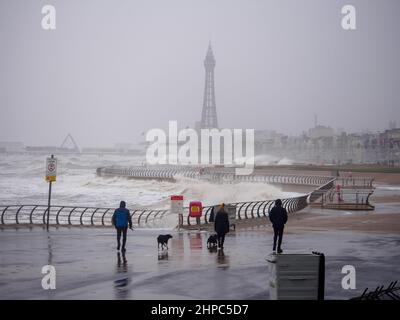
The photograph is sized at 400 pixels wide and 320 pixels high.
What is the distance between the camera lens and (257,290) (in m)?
12.1

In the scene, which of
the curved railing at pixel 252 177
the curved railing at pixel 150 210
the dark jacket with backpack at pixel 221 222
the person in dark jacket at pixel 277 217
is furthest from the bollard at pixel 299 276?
the curved railing at pixel 252 177

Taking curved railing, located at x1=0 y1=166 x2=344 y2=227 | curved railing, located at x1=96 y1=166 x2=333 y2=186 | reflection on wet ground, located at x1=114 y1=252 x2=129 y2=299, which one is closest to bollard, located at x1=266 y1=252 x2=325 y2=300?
reflection on wet ground, located at x1=114 y1=252 x2=129 y2=299

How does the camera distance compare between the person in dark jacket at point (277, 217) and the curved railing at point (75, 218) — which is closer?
the person in dark jacket at point (277, 217)

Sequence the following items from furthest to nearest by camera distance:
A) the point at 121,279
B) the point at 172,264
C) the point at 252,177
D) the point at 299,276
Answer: the point at 252,177 → the point at 172,264 → the point at 121,279 → the point at 299,276

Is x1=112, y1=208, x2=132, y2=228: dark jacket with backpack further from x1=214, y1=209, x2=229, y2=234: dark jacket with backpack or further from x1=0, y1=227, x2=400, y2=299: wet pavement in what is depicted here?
x1=214, y1=209, x2=229, y2=234: dark jacket with backpack

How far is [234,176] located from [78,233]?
2629 inches

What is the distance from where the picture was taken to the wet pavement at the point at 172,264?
39.4ft

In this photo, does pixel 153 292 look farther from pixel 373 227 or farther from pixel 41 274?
pixel 373 227

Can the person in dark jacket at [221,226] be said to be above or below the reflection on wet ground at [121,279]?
above

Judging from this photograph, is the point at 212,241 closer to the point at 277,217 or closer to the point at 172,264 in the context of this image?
the point at 277,217

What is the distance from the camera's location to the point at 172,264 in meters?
15.8

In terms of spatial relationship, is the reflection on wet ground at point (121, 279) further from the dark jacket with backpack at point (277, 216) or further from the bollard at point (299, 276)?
the dark jacket with backpack at point (277, 216)

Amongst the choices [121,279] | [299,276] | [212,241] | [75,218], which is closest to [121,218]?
[212,241]
